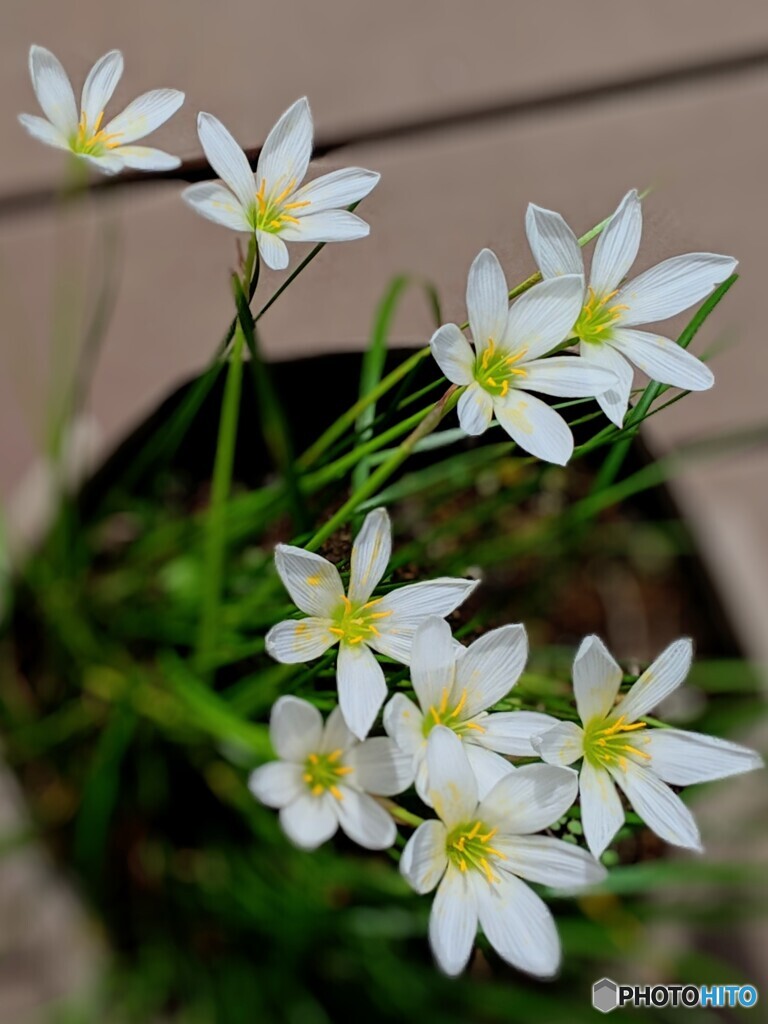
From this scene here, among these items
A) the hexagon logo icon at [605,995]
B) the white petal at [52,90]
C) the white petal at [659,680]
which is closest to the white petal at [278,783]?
the white petal at [659,680]

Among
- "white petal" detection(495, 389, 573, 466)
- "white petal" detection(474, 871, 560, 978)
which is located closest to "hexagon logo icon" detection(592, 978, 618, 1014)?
"white petal" detection(474, 871, 560, 978)

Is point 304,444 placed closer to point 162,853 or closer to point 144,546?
point 144,546

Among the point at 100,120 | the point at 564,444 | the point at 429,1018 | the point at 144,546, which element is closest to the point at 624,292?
the point at 564,444

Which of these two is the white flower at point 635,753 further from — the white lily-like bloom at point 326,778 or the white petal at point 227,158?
the white petal at point 227,158

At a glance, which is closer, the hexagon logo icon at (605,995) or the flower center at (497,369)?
the flower center at (497,369)

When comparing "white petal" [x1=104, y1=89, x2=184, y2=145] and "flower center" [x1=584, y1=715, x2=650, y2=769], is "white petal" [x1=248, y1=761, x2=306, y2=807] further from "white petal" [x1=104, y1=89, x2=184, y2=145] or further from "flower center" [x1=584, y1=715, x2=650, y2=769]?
"white petal" [x1=104, y1=89, x2=184, y2=145]

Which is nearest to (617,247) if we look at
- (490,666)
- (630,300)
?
(630,300)
